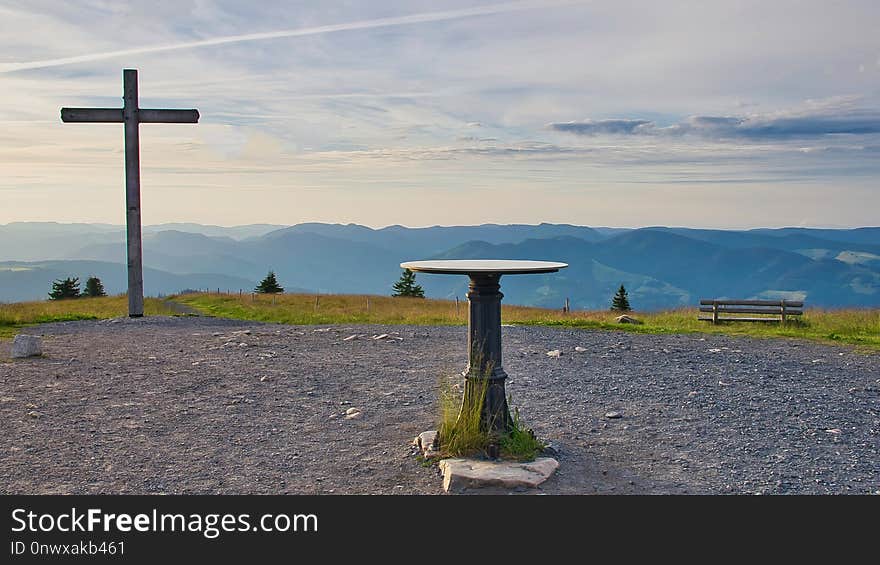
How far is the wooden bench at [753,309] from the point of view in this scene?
18.5 metres

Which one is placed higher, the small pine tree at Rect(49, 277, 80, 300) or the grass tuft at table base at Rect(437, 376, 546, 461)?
the small pine tree at Rect(49, 277, 80, 300)

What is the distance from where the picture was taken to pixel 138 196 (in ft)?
58.9

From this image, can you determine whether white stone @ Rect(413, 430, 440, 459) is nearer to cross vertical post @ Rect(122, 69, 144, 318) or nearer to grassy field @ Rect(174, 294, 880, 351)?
grassy field @ Rect(174, 294, 880, 351)

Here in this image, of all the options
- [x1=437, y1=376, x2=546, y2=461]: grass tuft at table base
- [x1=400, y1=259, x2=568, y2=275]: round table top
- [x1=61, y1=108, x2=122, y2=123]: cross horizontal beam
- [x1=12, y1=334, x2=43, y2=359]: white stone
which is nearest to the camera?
[x1=400, y1=259, x2=568, y2=275]: round table top

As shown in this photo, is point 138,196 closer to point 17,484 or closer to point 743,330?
point 17,484

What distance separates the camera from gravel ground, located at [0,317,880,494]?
259 inches

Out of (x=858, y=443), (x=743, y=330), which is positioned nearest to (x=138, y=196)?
(x=743, y=330)

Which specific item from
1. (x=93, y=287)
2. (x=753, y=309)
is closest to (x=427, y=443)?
(x=753, y=309)

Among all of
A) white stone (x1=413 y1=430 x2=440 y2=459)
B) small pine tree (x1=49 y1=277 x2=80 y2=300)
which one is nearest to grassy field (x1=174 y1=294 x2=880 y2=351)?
white stone (x1=413 y1=430 x2=440 y2=459)

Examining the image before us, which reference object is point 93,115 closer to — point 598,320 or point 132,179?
point 132,179

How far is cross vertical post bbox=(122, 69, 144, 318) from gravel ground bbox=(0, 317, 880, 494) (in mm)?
3470

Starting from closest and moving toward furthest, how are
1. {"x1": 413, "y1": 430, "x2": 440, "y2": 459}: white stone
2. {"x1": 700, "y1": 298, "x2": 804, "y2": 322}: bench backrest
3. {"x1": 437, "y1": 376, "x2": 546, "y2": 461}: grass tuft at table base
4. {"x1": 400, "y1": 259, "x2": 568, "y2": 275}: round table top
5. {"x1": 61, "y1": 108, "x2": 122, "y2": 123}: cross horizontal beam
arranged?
{"x1": 400, "y1": 259, "x2": 568, "y2": 275}: round table top
{"x1": 437, "y1": 376, "x2": 546, "y2": 461}: grass tuft at table base
{"x1": 413, "y1": 430, "x2": 440, "y2": 459}: white stone
{"x1": 61, "y1": 108, "x2": 122, "y2": 123}: cross horizontal beam
{"x1": 700, "y1": 298, "x2": 804, "y2": 322}: bench backrest
